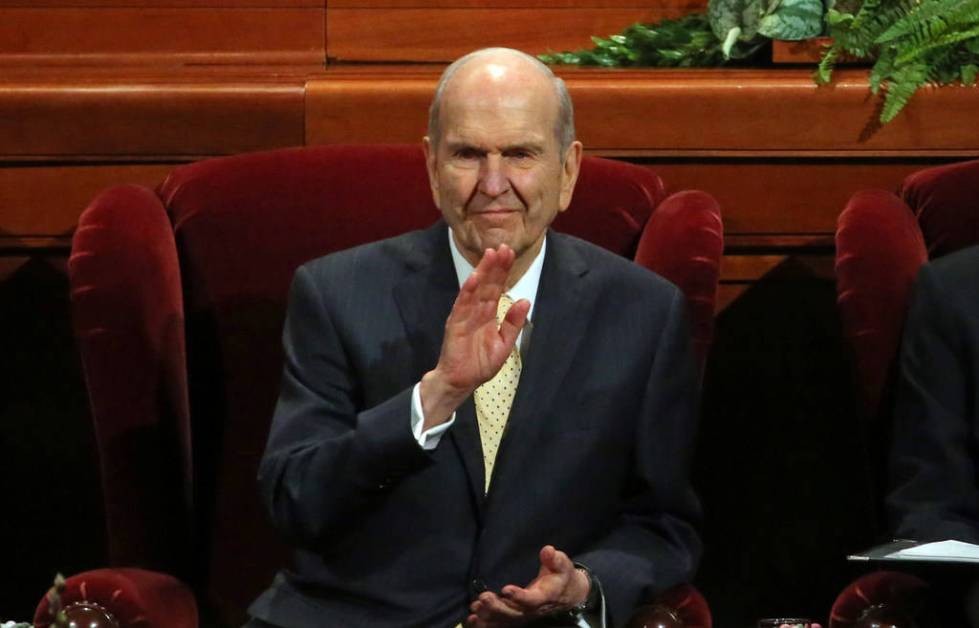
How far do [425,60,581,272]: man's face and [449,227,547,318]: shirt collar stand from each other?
0.24 ft

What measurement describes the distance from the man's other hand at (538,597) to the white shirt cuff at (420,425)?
201 millimetres

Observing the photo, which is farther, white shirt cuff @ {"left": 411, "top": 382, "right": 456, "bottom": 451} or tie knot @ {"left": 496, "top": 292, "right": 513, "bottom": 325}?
tie knot @ {"left": 496, "top": 292, "right": 513, "bottom": 325}

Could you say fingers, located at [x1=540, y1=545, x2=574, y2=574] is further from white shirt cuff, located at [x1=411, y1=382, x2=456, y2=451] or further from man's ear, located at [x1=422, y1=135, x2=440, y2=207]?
man's ear, located at [x1=422, y1=135, x2=440, y2=207]

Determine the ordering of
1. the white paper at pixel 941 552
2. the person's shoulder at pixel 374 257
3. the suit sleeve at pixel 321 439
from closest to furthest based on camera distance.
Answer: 1. the white paper at pixel 941 552
2. the suit sleeve at pixel 321 439
3. the person's shoulder at pixel 374 257

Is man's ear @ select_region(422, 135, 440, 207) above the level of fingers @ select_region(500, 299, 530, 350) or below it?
above

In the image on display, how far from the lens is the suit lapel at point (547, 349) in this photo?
83.7 inches

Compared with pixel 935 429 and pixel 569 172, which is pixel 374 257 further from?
pixel 935 429

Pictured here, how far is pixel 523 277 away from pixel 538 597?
493 millimetres

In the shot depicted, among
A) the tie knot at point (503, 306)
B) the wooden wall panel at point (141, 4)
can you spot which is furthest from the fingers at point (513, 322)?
the wooden wall panel at point (141, 4)

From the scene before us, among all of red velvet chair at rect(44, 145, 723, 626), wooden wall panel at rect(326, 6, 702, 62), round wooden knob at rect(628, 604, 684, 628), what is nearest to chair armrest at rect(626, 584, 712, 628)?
round wooden knob at rect(628, 604, 684, 628)

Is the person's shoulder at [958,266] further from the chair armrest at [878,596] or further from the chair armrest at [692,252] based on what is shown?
the chair armrest at [878,596]

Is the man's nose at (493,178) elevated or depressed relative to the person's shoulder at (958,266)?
elevated

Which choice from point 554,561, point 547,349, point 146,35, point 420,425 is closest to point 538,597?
point 554,561

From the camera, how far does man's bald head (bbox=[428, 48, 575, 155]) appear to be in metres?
2.13
